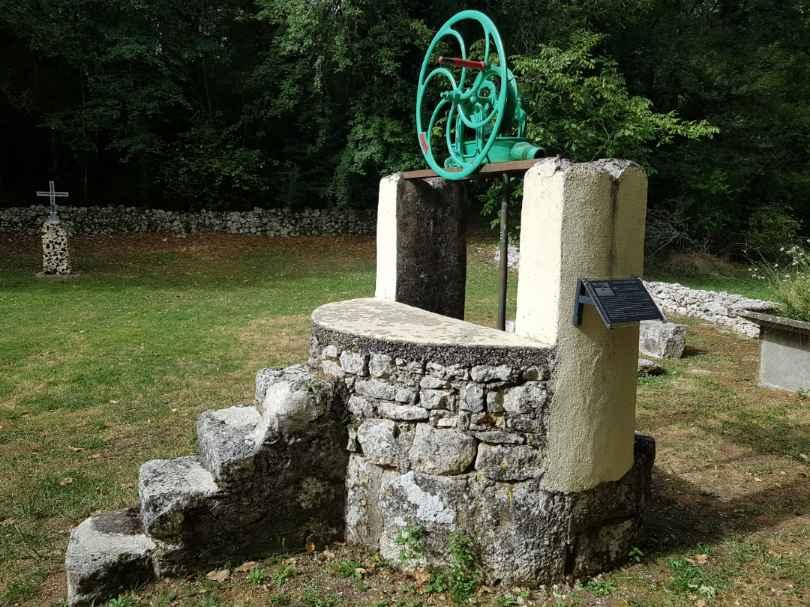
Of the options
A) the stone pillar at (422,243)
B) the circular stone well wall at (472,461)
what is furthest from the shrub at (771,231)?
the circular stone well wall at (472,461)

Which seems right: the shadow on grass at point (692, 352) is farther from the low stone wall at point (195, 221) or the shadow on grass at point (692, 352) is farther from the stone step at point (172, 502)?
the low stone wall at point (195, 221)

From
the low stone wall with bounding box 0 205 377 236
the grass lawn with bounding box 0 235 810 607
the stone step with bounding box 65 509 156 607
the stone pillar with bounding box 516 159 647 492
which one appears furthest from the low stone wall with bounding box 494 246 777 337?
the low stone wall with bounding box 0 205 377 236

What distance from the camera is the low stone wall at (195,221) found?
61.3ft

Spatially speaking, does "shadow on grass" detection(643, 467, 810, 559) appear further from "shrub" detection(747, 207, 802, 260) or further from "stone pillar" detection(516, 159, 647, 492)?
"shrub" detection(747, 207, 802, 260)

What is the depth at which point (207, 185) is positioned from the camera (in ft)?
67.5

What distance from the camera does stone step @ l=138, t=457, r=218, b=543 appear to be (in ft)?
11.7

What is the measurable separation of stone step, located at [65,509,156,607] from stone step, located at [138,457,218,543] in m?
0.13

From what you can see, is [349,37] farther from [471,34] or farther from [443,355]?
[443,355]

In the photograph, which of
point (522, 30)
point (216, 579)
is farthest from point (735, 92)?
point (216, 579)

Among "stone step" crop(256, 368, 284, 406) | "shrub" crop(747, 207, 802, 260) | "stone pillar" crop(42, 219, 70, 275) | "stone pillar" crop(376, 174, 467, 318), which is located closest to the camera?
"stone step" crop(256, 368, 284, 406)

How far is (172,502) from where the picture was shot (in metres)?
3.59

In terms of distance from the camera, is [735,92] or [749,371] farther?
[735,92]

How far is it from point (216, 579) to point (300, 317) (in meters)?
7.16

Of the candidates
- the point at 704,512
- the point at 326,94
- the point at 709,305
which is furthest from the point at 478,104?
the point at 326,94
